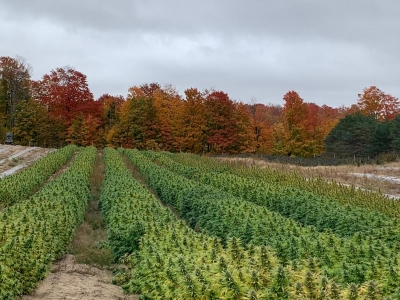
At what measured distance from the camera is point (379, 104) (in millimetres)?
67188

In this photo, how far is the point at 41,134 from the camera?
58.5 meters

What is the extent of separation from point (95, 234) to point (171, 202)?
472cm

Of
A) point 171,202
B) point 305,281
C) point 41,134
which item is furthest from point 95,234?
point 41,134

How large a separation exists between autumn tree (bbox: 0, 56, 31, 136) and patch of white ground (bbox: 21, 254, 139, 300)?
197 ft

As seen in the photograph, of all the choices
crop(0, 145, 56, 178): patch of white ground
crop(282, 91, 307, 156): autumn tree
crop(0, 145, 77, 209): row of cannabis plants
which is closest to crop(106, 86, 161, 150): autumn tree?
crop(0, 145, 56, 178): patch of white ground

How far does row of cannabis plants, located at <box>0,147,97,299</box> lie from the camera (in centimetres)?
708

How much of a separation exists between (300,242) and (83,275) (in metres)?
4.39

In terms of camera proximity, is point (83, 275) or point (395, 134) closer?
point (83, 275)

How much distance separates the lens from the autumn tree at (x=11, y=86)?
2584 inches

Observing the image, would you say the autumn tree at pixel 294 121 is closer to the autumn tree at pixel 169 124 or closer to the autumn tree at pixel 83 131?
the autumn tree at pixel 169 124

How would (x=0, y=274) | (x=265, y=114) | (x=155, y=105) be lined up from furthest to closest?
(x=265, y=114) < (x=155, y=105) < (x=0, y=274)

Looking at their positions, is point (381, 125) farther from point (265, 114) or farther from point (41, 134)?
A: point (41, 134)

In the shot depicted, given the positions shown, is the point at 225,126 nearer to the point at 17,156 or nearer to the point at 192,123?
the point at 192,123

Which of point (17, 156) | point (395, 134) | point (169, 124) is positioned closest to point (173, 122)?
point (169, 124)
